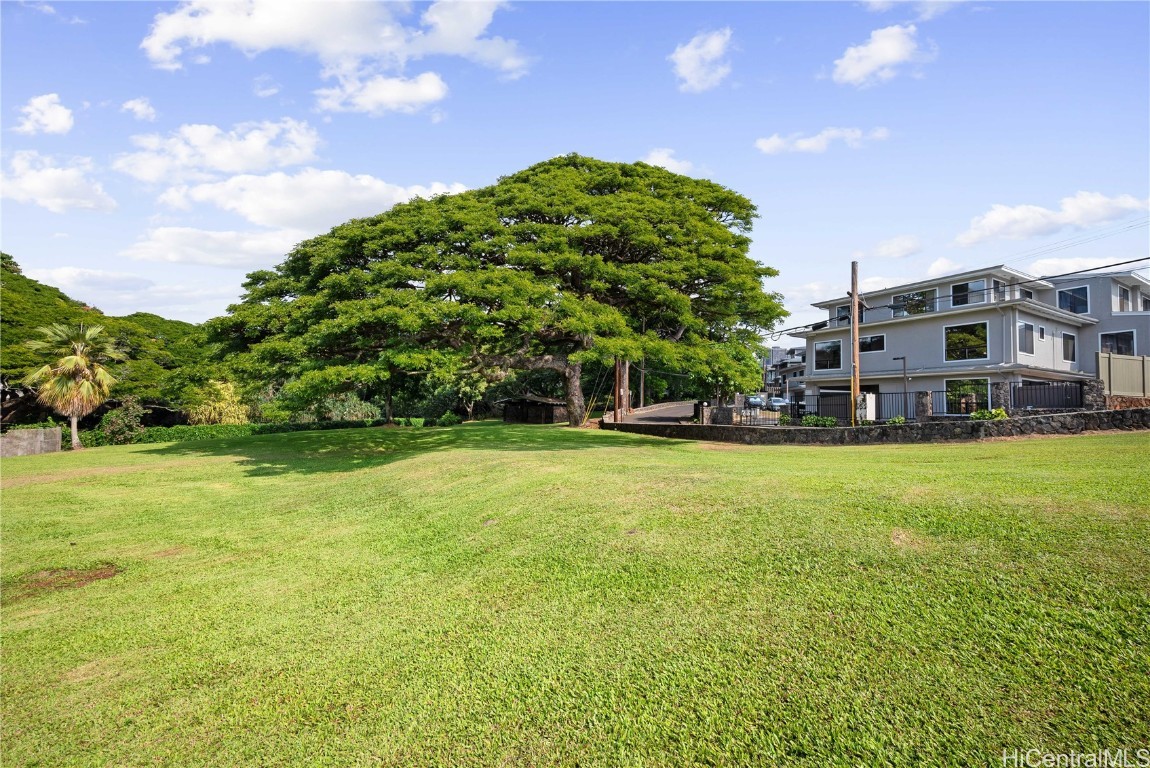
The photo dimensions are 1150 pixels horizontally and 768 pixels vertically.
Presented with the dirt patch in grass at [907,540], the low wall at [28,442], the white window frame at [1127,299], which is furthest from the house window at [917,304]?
the low wall at [28,442]

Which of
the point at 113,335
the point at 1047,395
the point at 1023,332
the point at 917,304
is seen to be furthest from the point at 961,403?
the point at 113,335

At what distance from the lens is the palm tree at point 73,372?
2611 cm

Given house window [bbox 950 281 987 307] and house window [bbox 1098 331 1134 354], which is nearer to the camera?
house window [bbox 950 281 987 307]

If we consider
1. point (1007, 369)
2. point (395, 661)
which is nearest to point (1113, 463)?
point (395, 661)

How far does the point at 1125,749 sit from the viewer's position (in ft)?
10.0

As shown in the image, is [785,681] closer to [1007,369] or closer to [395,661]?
[395,661]

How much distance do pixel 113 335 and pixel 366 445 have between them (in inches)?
780

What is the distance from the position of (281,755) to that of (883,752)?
370 cm

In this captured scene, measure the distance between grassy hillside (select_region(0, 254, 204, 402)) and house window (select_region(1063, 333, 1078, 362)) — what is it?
134 ft

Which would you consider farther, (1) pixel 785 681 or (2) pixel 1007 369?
(2) pixel 1007 369

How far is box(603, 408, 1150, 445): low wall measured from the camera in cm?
1391

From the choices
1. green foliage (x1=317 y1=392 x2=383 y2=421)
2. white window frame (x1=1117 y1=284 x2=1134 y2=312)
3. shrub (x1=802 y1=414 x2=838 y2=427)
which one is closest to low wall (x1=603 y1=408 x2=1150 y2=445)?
shrub (x1=802 y1=414 x2=838 y2=427)

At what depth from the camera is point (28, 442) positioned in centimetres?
2580

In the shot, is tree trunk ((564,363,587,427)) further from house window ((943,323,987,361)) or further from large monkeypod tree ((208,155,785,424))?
house window ((943,323,987,361))
